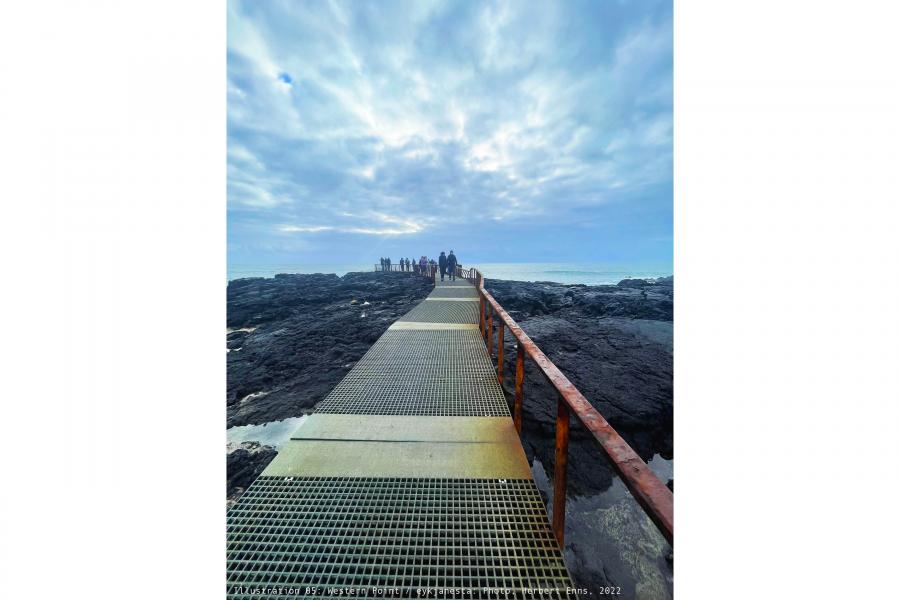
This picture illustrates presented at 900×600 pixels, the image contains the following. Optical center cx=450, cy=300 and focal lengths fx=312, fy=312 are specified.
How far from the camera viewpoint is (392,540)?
1.90 metres

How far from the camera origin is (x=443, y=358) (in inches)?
190

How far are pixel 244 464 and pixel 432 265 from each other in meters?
21.8

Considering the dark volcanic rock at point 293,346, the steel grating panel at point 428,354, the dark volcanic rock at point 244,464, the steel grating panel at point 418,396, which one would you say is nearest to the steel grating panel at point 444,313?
the steel grating panel at point 428,354

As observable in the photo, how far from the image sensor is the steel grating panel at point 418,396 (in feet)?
10.9

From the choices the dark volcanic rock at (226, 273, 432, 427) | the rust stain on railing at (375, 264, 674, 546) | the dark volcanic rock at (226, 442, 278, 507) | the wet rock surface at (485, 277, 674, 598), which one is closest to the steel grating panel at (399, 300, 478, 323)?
the wet rock surface at (485, 277, 674, 598)

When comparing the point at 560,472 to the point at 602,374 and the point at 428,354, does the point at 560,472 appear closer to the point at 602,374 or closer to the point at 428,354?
the point at 428,354

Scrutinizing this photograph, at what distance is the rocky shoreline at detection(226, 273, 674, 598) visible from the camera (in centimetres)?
329

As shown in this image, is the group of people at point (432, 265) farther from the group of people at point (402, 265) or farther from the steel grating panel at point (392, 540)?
the steel grating panel at point (392, 540)

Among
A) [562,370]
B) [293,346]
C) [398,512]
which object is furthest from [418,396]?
[293,346]

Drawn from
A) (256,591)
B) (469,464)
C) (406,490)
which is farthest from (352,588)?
(469,464)

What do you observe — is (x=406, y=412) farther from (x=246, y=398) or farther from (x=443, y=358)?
(x=246, y=398)

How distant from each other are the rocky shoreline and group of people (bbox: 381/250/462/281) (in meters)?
5.19

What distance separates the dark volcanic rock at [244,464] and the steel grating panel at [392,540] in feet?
5.07

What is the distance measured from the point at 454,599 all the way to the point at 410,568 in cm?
29
